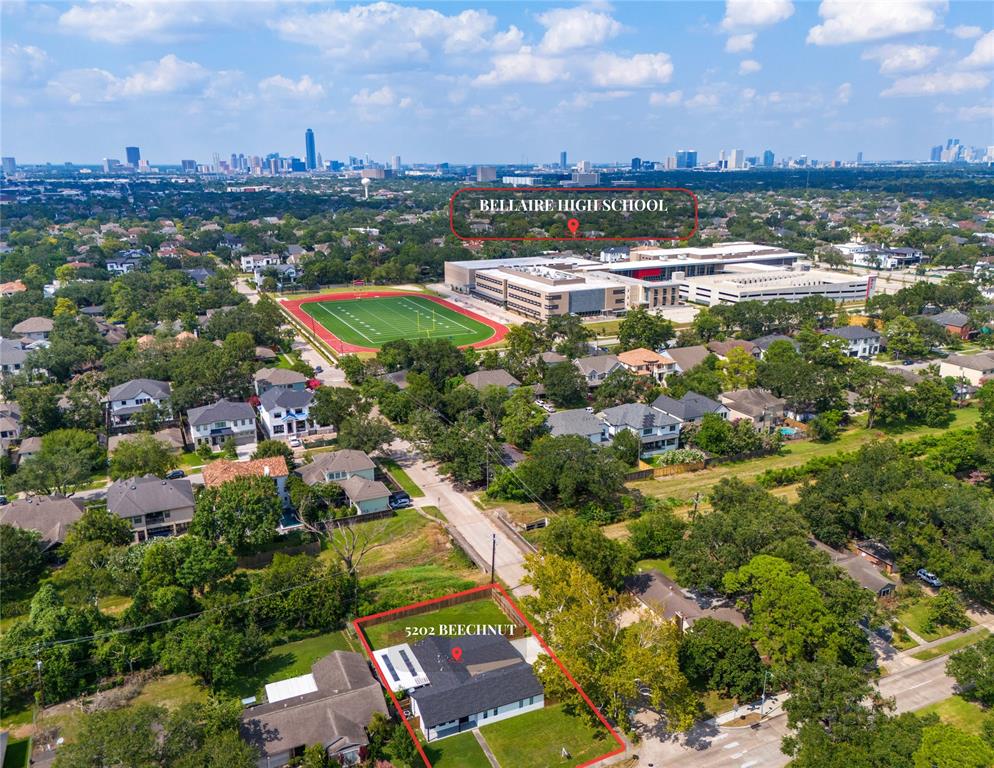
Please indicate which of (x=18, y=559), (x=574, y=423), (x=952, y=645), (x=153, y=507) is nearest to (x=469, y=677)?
(x=153, y=507)

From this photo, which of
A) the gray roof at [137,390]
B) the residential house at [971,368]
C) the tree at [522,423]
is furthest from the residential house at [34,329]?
the residential house at [971,368]

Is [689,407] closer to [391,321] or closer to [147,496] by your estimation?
[147,496]

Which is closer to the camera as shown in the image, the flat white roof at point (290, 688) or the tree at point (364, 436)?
Result: the flat white roof at point (290, 688)

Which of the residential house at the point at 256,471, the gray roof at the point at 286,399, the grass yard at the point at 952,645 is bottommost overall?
the grass yard at the point at 952,645

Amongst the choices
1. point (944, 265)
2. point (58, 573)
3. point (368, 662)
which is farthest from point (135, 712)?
point (944, 265)

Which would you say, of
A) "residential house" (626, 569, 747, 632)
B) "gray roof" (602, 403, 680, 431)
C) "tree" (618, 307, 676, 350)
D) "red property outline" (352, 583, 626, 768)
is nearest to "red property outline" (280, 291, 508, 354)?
"tree" (618, 307, 676, 350)

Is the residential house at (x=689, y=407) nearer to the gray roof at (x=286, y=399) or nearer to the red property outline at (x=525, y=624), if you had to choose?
the red property outline at (x=525, y=624)

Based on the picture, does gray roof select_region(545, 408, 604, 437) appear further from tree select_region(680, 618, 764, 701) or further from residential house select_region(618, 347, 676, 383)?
tree select_region(680, 618, 764, 701)
